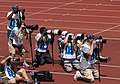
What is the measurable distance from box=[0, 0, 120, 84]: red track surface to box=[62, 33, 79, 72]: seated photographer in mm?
289

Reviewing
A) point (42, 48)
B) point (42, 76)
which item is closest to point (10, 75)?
point (42, 76)

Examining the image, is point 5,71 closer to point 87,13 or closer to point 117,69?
point 117,69

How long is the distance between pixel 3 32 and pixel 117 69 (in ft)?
23.8

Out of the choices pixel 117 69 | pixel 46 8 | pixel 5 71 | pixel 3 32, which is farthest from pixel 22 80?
pixel 46 8

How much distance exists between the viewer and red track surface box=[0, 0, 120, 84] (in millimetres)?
14195

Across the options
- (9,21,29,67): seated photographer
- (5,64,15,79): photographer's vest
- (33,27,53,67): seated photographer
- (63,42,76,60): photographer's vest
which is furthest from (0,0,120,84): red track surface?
(5,64,15,79): photographer's vest

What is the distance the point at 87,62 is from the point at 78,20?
998cm

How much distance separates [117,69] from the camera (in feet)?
46.6

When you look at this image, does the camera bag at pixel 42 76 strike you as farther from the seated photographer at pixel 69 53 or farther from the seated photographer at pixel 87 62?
the seated photographer at pixel 69 53

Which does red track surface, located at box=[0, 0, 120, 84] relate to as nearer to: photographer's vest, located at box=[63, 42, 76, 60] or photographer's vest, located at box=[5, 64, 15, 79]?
photographer's vest, located at box=[63, 42, 76, 60]

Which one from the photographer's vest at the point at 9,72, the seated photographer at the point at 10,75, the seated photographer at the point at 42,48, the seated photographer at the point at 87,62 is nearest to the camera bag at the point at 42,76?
the seated photographer at the point at 87,62

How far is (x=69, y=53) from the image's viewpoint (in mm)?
14062

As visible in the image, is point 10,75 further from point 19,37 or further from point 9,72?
point 19,37

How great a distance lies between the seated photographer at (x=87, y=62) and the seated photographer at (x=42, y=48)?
1.76 metres
